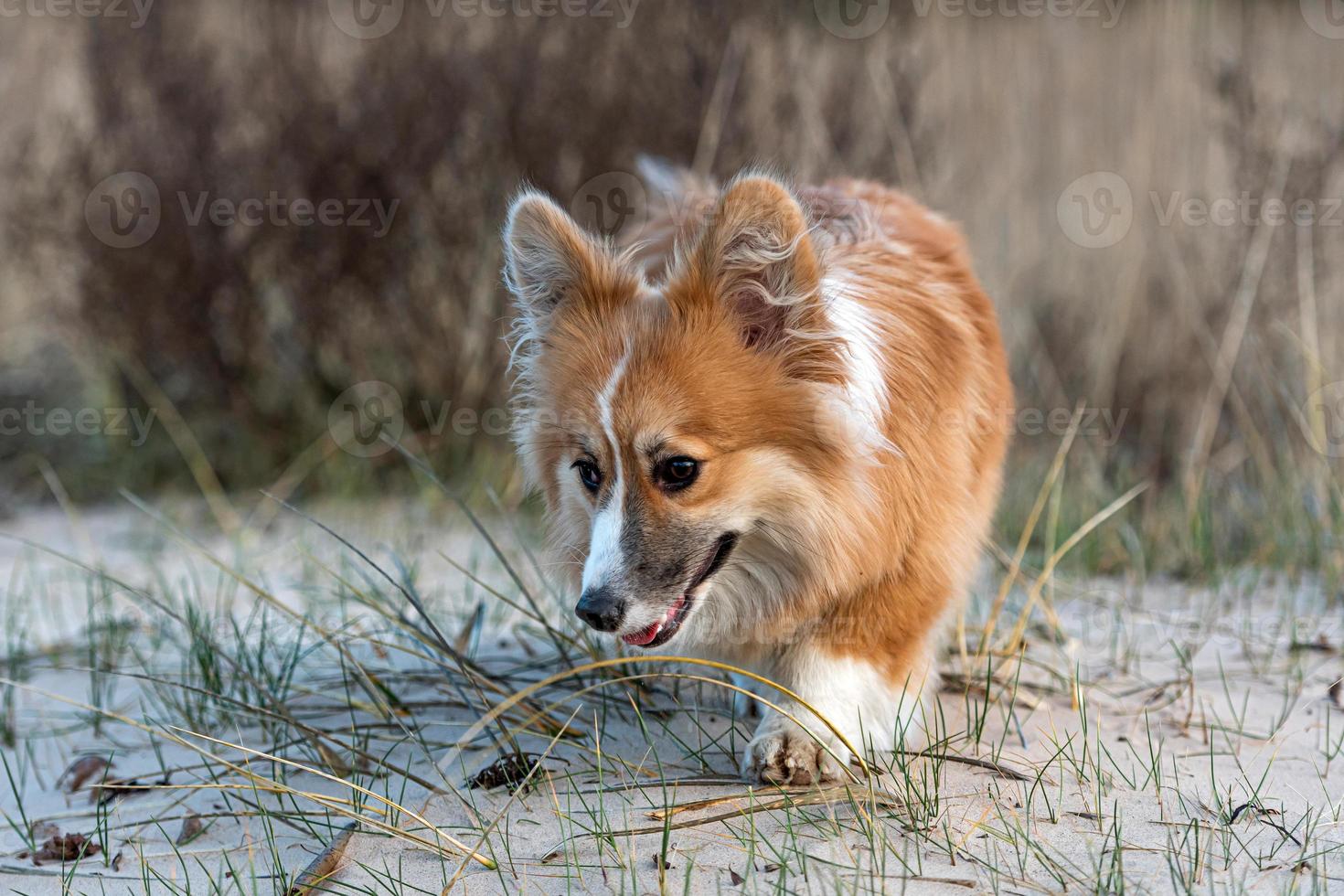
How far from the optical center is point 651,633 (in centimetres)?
281

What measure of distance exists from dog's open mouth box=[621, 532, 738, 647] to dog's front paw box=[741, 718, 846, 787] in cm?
33

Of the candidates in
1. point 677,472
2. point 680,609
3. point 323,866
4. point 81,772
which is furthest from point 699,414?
point 81,772

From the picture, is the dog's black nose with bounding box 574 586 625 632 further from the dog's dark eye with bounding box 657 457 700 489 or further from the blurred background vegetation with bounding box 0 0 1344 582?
the blurred background vegetation with bounding box 0 0 1344 582

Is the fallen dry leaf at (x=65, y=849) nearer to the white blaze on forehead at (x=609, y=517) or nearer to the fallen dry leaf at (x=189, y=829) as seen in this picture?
the fallen dry leaf at (x=189, y=829)

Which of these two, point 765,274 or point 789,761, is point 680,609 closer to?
point 789,761

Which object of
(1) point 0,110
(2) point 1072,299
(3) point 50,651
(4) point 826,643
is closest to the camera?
(4) point 826,643

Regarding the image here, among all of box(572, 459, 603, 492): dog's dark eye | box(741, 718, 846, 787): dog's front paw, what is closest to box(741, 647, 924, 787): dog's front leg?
box(741, 718, 846, 787): dog's front paw

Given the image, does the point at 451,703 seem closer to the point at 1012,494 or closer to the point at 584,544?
the point at 584,544

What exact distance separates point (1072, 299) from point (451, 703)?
489 centimetres

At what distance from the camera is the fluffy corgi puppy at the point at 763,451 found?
2.76 meters

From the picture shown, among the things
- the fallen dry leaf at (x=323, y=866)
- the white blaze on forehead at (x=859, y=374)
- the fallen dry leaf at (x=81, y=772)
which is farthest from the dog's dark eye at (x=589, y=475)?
the fallen dry leaf at (x=81, y=772)

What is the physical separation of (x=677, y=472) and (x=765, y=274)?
0.51 m

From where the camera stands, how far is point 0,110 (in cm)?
740

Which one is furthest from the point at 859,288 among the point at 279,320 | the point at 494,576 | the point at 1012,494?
the point at 279,320
